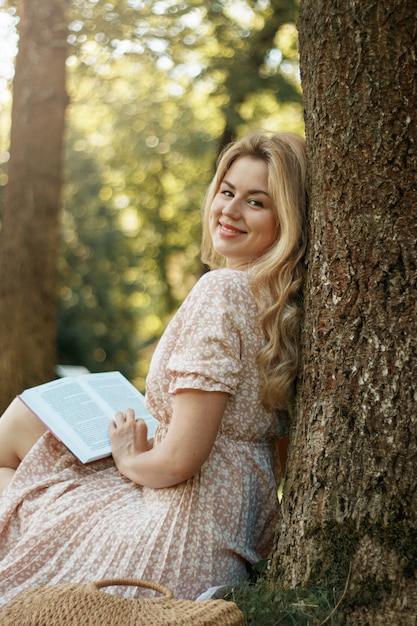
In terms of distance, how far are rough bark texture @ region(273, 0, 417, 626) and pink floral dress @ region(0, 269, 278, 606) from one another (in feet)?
0.73

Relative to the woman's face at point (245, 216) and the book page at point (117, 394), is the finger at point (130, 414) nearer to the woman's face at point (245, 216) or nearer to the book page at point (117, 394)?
the book page at point (117, 394)

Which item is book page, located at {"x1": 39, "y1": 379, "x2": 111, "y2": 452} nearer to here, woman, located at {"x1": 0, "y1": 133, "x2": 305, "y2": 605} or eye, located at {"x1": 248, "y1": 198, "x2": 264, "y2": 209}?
woman, located at {"x1": 0, "y1": 133, "x2": 305, "y2": 605}

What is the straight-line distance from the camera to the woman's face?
118 inches

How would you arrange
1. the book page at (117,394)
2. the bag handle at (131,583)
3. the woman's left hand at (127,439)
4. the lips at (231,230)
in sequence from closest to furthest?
the bag handle at (131,583) < the woman's left hand at (127,439) < the lips at (231,230) < the book page at (117,394)

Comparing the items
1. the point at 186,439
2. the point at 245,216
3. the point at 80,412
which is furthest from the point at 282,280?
the point at 80,412

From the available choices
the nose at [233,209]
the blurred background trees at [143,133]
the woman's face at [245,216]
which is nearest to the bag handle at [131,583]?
the woman's face at [245,216]

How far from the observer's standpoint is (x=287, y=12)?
955 centimetres

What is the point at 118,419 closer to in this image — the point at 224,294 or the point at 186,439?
the point at 186,439

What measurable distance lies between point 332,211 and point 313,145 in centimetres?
25

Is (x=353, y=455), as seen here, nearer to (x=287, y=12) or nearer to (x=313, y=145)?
(x=313, y=145)

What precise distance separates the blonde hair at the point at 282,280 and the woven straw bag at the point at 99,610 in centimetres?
86

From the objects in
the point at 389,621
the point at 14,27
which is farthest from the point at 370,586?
the point at 14,27

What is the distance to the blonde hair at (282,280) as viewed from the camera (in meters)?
2.74

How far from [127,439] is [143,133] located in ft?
46.3
